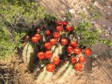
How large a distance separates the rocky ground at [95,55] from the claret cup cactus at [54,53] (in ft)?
1.20

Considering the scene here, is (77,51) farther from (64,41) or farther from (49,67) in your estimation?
(49,67)

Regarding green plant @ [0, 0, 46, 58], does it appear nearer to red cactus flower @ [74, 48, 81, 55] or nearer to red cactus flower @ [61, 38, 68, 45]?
red cactus flower @ [61, 38, 68, 45]

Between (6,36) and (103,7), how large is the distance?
319 inches

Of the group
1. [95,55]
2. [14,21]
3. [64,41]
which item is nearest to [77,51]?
[64,41]

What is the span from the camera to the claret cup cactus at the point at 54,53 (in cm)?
679

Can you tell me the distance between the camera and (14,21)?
27.1 feet

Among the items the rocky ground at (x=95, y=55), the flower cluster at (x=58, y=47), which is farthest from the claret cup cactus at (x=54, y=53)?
the rocky ground at (x=95, y=55)

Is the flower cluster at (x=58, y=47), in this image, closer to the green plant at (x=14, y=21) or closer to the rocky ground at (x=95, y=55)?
the green plant at (x=14, y=21)

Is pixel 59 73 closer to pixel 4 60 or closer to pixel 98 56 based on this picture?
pixel 4 60

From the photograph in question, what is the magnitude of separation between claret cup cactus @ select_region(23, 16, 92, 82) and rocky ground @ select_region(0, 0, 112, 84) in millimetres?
365

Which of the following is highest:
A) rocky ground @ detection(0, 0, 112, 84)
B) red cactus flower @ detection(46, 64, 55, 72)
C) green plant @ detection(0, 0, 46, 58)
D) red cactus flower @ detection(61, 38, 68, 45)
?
green plant @ detection(0, 0, 46, 58)

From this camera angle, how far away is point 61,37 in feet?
24.6

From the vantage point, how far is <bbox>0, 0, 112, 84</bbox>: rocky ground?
7.49 meters

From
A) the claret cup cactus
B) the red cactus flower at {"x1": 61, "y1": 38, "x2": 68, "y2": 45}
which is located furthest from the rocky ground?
the red cactus flower at {"x1": 61, "y1": 38, "x2": 68, "y2": 45}
